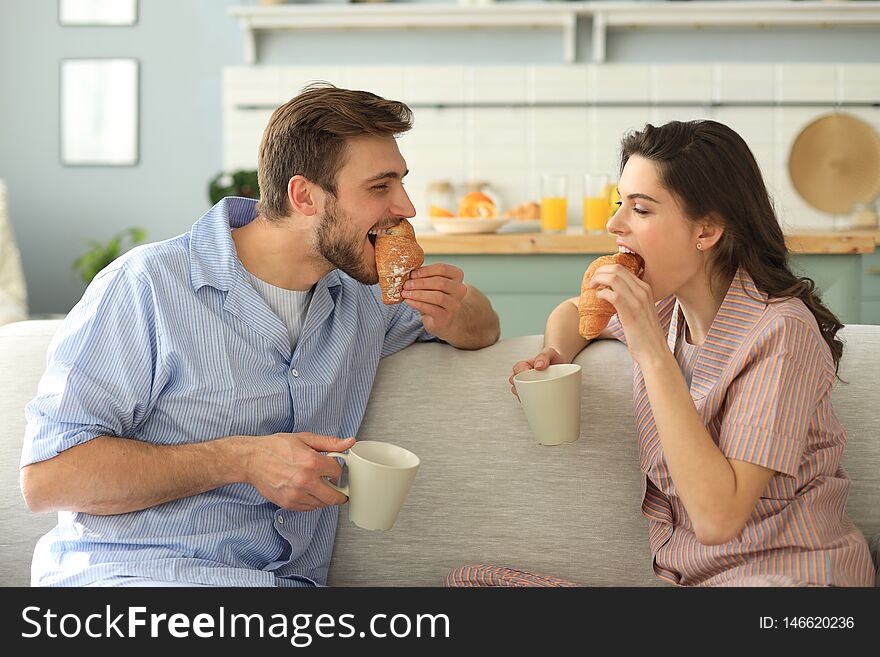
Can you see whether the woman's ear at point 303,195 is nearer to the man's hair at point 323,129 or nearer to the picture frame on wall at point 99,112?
the man's hair at point 323,129

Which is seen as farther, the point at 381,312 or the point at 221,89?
the point at 221,89

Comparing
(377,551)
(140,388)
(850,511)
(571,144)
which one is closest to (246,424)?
(140,388)

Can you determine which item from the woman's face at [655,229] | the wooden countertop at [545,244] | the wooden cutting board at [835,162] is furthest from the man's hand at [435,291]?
the wooden cutting board at [835,162]

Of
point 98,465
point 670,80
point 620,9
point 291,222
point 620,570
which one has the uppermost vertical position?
point 620,9

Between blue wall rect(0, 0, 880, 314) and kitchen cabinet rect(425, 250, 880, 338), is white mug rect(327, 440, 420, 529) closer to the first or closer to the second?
kitchen cabinet rect(425, 250, 880, 338)

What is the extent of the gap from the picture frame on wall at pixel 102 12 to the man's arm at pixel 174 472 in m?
4.36

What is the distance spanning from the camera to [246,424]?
162cm

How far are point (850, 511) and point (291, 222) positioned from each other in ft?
3.76

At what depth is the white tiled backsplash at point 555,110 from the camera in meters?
5.04

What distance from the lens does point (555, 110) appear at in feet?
16.8

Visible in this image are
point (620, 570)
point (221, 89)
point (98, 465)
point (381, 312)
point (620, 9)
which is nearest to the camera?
point (98, 465)

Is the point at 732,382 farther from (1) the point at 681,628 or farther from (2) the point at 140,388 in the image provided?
(2) the point at 140,388

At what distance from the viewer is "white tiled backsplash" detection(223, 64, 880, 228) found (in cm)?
504

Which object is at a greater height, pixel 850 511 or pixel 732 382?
pixel 732 382
